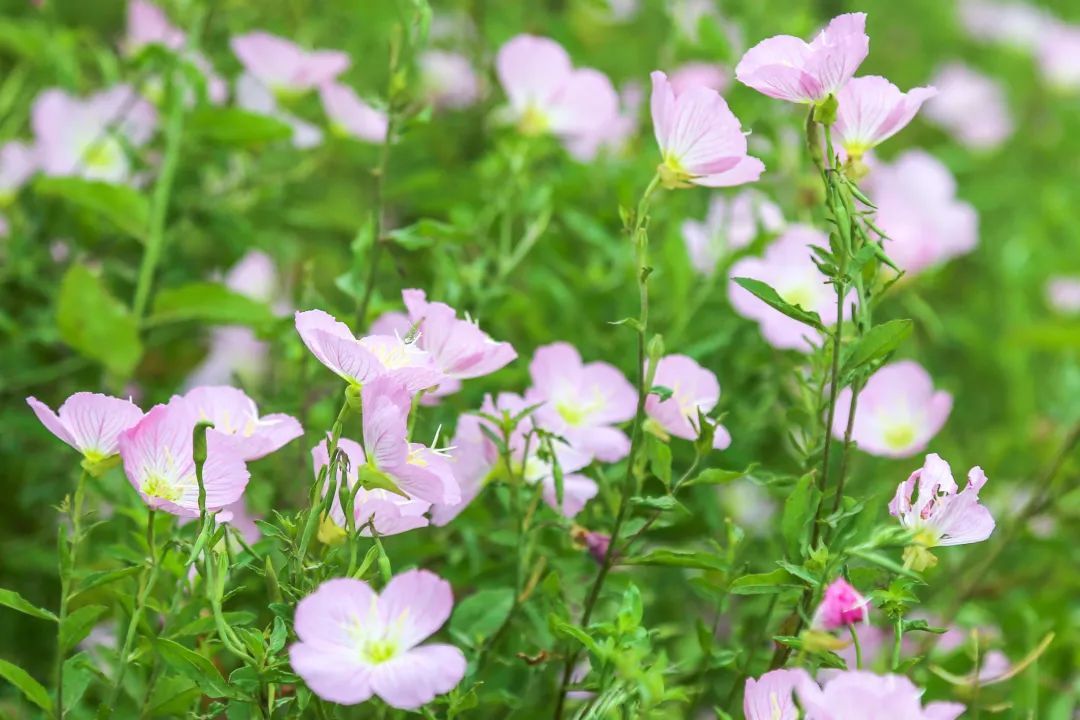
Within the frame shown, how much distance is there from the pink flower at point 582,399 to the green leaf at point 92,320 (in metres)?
0.34

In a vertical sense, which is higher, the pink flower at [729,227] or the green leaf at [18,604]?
the pink flower at [729,227]

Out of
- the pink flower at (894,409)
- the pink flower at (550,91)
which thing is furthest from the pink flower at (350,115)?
the pink flower at (894,409)

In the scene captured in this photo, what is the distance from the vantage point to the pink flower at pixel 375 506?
596 millimetres

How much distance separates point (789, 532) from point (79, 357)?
623mm

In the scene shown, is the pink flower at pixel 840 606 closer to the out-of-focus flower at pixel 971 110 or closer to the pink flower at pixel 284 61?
the pink flower at pixel 284 61

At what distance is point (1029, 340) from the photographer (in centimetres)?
115

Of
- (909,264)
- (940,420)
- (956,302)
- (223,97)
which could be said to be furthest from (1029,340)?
(223,97)

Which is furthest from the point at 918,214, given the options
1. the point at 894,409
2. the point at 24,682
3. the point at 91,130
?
the point at 24,682

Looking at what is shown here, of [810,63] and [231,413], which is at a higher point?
[810,63]

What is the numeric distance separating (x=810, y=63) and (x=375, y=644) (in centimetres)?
35

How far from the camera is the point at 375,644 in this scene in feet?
1.80

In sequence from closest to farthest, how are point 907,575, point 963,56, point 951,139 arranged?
point 907,575 → point 951,139 → point 963,56

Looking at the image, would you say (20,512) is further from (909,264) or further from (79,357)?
(909,264)

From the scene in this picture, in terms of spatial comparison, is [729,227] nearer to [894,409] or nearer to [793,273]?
[793,273]
